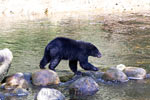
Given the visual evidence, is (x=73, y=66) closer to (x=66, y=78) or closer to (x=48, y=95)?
(x=66, y=78)

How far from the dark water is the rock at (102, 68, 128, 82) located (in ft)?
0.78

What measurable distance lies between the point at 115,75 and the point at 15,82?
8.70ft

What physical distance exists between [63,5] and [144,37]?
16171 mm

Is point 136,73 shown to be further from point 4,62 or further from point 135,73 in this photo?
point 4,62

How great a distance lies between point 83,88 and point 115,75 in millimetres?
1341

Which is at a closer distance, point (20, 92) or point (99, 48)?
point (20, 92)

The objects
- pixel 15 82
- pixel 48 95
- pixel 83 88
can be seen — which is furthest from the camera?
pixel 15 82

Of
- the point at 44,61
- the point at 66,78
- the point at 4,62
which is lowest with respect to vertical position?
the point at 66,78

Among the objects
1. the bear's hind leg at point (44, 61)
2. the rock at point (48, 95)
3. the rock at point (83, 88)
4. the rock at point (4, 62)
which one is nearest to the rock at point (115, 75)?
the rock at point (83, 88)

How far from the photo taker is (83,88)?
776 centimetres

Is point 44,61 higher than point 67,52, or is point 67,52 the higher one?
point 67,52

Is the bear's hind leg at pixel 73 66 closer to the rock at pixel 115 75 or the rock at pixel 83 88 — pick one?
the rock at pixel 115 75

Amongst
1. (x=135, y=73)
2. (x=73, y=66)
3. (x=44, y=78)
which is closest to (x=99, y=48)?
(x=73, y=66)

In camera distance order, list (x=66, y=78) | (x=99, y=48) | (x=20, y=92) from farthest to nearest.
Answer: (x=99, y=48) → (x=66, y=78) → (x=20, y=92)
